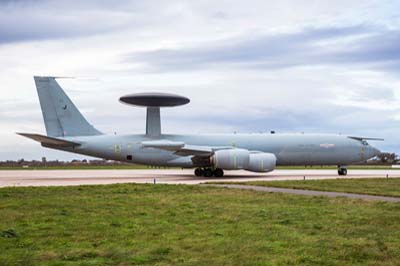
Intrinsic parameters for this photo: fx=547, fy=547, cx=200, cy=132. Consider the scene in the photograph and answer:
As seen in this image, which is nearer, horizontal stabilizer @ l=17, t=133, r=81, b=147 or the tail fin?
horizontal stabilizer @ l=17, t=133, r=81, b=147

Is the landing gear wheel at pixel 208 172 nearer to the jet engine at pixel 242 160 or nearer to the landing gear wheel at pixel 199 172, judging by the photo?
the landing gear wheel at pixel 199 172

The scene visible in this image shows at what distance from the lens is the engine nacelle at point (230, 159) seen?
3788 centimetres

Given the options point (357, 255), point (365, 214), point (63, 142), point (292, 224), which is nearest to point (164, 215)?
point (292, 224)

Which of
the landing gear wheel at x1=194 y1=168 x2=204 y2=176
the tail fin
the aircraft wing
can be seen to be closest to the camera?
the aircraft wing

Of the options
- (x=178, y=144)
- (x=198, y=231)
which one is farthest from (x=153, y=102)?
(x=198, y=231)

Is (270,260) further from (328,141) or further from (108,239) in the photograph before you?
(328,141)

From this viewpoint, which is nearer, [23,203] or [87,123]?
[23,203]

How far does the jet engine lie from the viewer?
37906 mm

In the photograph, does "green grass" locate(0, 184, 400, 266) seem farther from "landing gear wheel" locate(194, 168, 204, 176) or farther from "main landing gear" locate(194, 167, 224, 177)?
"landing gear wheel" locate(194, 168, 204, 176)

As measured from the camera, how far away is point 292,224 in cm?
1291

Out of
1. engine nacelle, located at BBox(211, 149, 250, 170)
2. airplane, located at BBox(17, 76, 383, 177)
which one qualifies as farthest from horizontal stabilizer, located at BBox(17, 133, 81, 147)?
engine nacelle, located at BBox(211, 149, 250, 170)

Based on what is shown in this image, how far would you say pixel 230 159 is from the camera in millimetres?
37844

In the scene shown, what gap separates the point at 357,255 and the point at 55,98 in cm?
3191

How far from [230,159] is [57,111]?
12.5 meters
